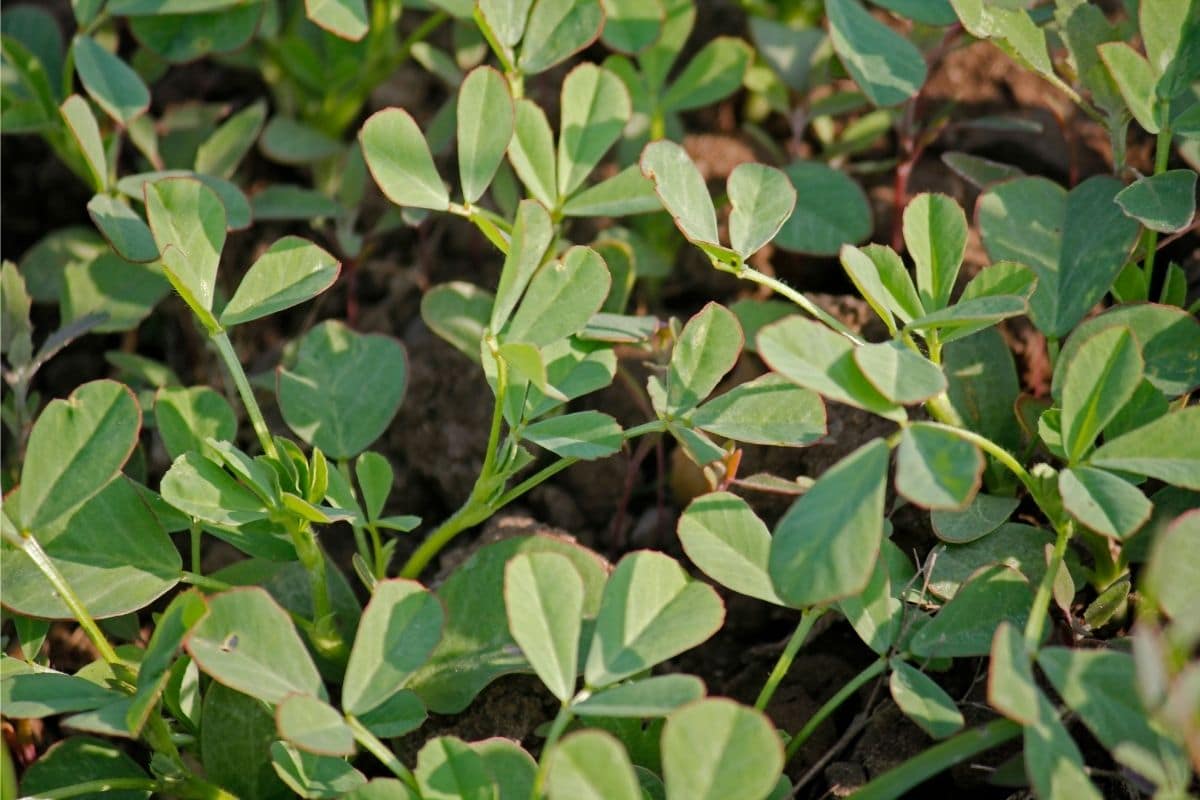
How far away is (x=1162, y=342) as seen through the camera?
4.25 feet

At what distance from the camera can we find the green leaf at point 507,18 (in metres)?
1.46

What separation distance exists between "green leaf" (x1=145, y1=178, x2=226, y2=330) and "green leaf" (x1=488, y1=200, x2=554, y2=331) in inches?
12.2

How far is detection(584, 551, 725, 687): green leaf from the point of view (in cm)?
110

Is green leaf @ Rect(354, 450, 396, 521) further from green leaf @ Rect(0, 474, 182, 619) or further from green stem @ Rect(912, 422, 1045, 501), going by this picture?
green stem @ Rect(912, 422, 1045, 501)

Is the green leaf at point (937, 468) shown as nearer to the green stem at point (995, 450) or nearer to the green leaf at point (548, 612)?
the green stem at point (995, 450)

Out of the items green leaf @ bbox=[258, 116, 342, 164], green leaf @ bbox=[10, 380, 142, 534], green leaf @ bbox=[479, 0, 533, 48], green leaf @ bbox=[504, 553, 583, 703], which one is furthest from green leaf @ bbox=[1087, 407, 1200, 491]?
green leaf @ bbox=[258, 116, 342, 164]

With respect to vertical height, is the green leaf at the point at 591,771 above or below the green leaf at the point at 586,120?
below

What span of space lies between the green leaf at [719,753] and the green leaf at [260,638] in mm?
366

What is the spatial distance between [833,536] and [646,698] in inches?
8.3

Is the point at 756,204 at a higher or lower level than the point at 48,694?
higher

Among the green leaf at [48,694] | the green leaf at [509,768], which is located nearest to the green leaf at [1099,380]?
the green leaf at [509,768]

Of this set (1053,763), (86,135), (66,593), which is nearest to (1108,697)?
(1053,763)

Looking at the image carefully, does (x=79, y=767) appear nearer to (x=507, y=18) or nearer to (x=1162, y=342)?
(x=507, y=18)

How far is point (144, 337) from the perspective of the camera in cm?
195
